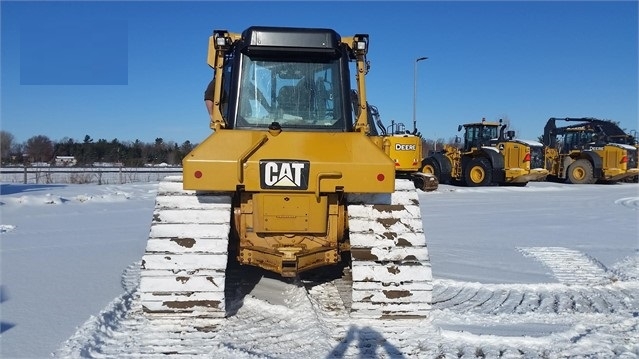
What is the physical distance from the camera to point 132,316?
464 centimetres

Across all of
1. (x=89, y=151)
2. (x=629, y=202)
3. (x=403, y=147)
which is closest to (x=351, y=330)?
(x=403, y=147)

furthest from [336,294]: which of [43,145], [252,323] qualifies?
[43,145]

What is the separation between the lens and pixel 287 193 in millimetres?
4641

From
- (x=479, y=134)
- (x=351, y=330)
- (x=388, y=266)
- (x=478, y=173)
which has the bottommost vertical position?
(x=351, y=330)

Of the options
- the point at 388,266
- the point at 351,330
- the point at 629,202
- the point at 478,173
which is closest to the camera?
the point at 351,330

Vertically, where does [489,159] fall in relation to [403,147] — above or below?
below

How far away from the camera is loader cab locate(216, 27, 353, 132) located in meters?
5.07

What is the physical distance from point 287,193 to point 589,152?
83.7 ft

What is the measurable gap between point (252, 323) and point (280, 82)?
2.20m

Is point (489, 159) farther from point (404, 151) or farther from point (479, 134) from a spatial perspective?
point (404, 151)

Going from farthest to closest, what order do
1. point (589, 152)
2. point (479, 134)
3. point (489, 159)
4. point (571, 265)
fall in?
point (589, 152) < point (479, 134) < point (489, 159) < point (571, 265)

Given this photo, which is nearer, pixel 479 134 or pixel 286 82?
pixel 286 82

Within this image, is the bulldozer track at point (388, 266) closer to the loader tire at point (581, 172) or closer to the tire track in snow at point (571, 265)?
the tire track in snow at point (571, 265)

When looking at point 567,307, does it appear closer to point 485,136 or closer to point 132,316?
point 132,316
